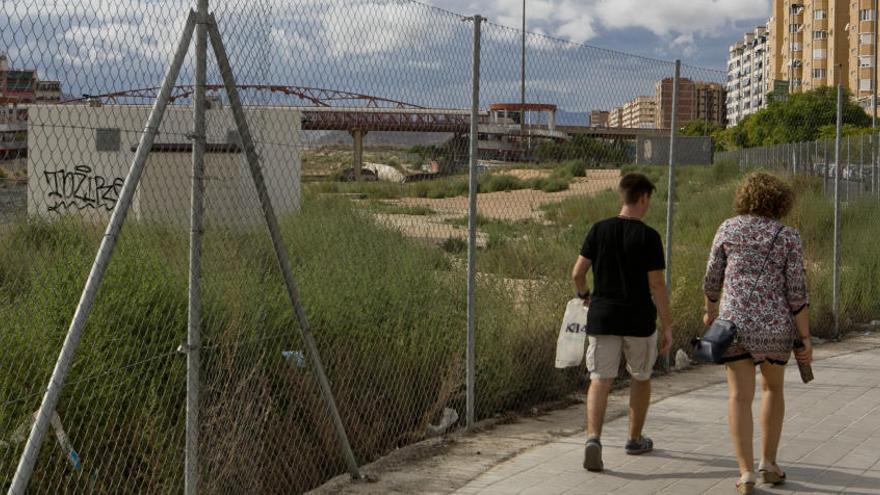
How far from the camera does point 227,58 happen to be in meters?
4.98

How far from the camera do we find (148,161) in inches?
225

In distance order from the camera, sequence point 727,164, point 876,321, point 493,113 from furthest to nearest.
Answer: point 727,164
point 876,321
point 493,113

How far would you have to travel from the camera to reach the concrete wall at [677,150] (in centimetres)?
987

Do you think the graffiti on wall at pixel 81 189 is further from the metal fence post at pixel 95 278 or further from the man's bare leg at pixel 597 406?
the man's bare leg at pixel 597 406

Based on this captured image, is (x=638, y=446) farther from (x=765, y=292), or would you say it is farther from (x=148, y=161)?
(x=148, y=161)

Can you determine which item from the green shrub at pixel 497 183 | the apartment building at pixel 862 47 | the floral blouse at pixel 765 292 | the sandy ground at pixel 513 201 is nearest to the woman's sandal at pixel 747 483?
the floral blouse at pixel 765 292

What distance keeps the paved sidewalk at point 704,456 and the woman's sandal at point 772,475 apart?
0.16 feet

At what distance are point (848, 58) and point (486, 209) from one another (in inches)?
4048

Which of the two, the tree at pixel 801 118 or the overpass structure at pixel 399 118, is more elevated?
the tree at pixel 801 118

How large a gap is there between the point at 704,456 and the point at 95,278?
4.07 m

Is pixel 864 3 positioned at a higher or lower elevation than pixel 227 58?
higher

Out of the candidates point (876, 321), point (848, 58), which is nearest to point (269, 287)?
point (876, 321)

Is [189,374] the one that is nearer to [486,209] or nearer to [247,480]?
[247,480]

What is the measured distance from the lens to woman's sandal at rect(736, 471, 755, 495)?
5867 mm
